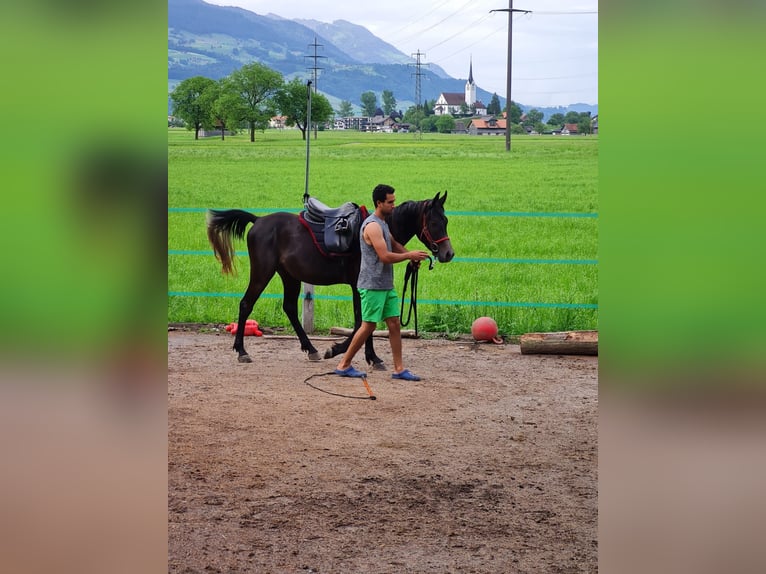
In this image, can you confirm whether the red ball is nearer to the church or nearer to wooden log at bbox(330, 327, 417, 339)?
wooden log at bbox(330, 327, 417, 339)

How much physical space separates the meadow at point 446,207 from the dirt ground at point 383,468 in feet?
6.23

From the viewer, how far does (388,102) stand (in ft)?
127

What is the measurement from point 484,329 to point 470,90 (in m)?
26.5

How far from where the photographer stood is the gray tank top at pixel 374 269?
7.32 metres

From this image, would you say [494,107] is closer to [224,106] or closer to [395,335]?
[224,106]

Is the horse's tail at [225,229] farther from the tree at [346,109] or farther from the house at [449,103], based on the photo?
the house at [449,103]

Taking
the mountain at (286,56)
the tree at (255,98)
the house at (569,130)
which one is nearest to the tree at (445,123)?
the mountain at (286,56)

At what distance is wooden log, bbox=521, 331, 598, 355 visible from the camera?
884 cm

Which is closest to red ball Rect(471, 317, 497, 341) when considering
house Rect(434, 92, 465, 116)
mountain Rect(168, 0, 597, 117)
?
mountain Rect(168, 0, 597, 117)

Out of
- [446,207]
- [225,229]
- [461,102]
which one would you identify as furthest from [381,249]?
[461,102]

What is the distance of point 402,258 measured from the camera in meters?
7.08
